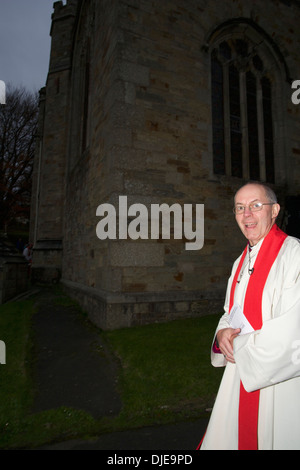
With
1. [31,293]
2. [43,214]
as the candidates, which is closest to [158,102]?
[31,293]

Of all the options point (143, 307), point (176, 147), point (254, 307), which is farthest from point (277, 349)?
point (176, 147)

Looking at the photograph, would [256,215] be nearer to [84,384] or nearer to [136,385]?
[136,385]

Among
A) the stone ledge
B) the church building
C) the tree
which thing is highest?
the tree

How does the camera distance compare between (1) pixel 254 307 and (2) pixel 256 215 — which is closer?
(1) pixel 254 307

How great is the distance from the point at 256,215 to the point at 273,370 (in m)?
0.83

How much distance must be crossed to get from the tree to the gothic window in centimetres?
2110

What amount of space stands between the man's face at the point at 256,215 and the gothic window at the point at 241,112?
600cm

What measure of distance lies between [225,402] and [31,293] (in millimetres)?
8685

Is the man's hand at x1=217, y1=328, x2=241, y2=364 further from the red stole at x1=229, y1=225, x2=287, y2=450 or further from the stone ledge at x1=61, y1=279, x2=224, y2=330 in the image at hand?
the stone ledge at x1=61, y1=279, x2=224, y2=330

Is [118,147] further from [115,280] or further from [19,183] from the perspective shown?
[19,183]

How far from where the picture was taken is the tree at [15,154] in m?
23.7

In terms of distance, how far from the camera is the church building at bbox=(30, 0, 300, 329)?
5789mm

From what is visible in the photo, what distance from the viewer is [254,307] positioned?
60.4 inches

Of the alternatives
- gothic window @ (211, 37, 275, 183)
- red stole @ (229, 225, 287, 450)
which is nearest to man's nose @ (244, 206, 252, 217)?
red stole @ (229, 225, 287, 450)
